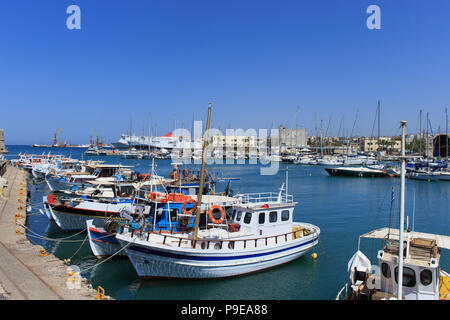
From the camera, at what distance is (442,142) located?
10488cm

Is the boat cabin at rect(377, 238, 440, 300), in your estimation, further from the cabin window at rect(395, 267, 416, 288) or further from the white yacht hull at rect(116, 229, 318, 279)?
the white yacht hull at rect(116, 229, 318, 279)

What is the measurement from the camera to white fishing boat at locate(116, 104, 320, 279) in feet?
52.6

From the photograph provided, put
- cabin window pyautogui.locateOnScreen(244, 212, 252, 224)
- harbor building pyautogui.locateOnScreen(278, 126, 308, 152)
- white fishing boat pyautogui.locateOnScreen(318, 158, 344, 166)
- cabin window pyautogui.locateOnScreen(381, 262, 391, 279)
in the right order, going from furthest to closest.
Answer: harbor building pyautogui.locateOnScreen(278, 126, 308, 152) < white fishing boat pyautogui.locateOnScreen(318, 158, 344, 166) < cabin window pyautogui.locateOnScreen(244, 212, 252, 224) < cabin window pyautogui.locateOnScreen(381, 262, 391, 279)

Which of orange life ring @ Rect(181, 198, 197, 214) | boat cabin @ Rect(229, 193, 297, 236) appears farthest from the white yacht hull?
orange life ring @ Rect(181, 198, 197, 214)

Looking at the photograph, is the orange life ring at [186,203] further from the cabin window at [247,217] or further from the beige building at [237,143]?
the beige building at [237,143]

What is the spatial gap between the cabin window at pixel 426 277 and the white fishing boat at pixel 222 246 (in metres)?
7.64

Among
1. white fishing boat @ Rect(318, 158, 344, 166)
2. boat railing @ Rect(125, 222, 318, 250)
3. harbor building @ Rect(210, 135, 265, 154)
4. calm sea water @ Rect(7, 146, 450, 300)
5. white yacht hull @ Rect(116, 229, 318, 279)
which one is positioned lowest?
calm sea water @ Rect(7, 146, 450, 300)

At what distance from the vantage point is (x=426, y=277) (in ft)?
36.9

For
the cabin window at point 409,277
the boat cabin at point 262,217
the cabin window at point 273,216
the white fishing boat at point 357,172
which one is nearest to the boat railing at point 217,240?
the boat cabin at point 262,217

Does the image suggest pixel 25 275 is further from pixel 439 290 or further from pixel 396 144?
pixel 396 144

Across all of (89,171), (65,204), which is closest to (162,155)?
(89,171)

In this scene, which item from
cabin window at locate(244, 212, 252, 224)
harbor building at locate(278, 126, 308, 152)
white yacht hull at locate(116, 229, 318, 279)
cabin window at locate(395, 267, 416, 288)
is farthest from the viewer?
harbor building at locate(278, 126, 308, 152)

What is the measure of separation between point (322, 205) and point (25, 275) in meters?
32.2

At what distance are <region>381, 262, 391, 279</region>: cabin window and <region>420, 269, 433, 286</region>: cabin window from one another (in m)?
1.01
